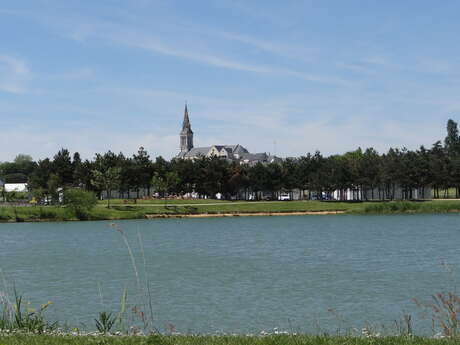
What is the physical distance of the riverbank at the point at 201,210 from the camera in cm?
10531

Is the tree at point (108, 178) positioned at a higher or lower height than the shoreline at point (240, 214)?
higher

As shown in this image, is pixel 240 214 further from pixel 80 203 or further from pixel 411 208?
pixel 411 208

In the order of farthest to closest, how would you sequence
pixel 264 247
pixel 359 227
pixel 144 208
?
pixel 144 208, pixel 359 227, pixel 264 247

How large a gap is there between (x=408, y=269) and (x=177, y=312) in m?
19.1

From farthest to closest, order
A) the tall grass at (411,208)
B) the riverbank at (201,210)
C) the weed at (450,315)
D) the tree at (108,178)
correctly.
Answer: the tree at (108,178) → the tall grass at (411,208) → the riverbank at (201,210) → the weed at (450,315)

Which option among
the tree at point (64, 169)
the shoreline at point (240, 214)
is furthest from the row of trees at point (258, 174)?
the shoreline at point (240, 214)

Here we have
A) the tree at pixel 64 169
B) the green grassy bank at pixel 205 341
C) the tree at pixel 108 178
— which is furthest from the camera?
the tree at pixel 64 169

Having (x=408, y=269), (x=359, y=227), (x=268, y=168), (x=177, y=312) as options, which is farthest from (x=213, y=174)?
(x=177, y=312)

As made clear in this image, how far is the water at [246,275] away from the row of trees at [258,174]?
200ft

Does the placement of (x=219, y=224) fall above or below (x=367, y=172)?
below

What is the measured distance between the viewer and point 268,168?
153 meters

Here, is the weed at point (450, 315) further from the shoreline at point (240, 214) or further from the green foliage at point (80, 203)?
the shoreline at point (240, 214)

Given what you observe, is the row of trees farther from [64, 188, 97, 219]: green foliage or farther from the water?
the water

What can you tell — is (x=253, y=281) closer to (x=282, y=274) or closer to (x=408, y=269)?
(x=282, y=274)
